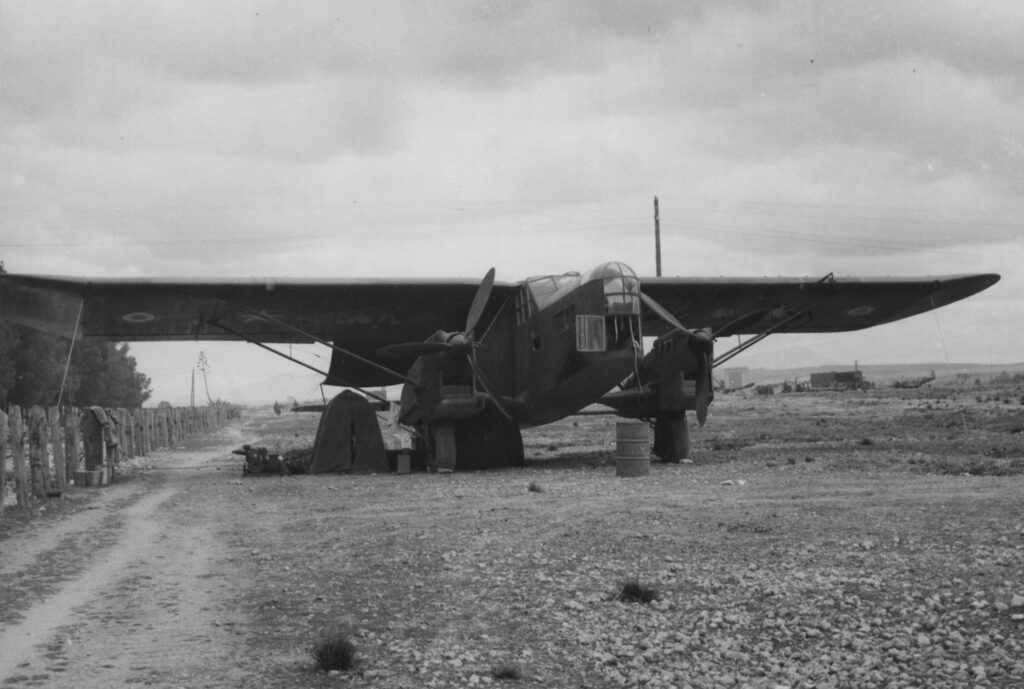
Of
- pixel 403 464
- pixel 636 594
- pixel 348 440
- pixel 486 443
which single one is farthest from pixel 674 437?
pixel 636 594

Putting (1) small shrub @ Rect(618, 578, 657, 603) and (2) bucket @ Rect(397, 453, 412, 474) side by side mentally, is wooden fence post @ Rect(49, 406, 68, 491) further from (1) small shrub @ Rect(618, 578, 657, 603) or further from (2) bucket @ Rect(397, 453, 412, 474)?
(1) small shrub @ Rect(618, 578, 657, 603)

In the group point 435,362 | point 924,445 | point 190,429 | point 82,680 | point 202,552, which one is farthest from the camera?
point 190,429

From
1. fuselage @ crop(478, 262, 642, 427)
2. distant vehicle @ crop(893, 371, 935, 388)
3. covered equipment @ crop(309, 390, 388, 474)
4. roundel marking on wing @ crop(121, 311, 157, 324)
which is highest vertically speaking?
roundel marking on wing @ crop(121, 311, 157, 324)

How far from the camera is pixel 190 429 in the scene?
2141 inches

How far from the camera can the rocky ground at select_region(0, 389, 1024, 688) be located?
256 inches

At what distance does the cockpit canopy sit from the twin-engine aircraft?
0.02 metres

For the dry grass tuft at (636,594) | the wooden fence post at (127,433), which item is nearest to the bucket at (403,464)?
the wooden fence post at (127,433)

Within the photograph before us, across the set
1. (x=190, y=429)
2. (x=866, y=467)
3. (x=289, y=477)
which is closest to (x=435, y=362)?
(x=289, y=477)

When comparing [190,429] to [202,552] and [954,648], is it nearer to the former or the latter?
[202,552]

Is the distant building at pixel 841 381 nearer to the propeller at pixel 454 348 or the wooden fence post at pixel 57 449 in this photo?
the propeller at pixel 454 348

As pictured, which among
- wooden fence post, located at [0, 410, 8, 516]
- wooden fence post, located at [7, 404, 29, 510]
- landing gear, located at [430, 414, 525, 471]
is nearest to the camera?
wooden fence post, located at [0, 410, 8, 516]

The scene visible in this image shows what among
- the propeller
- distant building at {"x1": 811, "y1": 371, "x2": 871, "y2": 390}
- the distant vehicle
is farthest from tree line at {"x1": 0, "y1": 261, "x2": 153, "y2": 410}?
the distant vehicle

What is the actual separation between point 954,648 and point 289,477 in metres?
16.4

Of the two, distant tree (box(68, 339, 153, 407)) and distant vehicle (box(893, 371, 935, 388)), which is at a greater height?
distant tree (box(68, 339, 153, 407))
